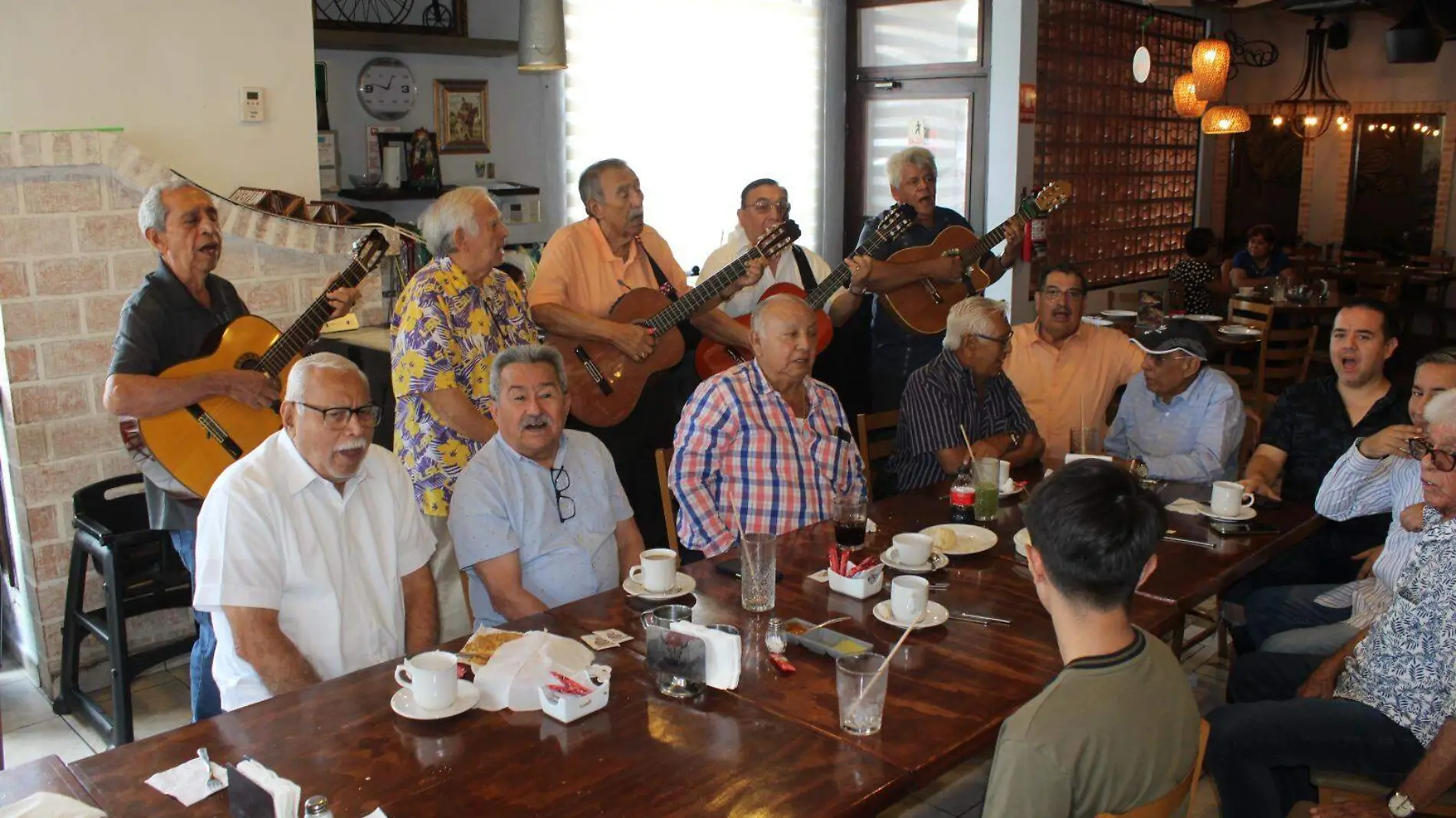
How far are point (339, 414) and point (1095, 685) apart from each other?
1.69m

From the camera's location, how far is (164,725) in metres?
3.85

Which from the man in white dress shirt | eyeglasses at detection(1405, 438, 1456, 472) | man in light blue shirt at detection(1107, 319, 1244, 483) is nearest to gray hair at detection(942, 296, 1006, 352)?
man in light blue shirt at detection(1107, 319, 1244, 483)

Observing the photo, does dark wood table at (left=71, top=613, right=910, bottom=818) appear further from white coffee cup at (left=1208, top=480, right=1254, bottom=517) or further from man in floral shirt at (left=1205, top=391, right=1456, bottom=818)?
white coffee cup at (left=1208, top=480, right=1254, bottom=517)

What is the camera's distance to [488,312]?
12.5 feet

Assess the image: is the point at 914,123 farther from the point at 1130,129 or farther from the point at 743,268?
the point at 743,268

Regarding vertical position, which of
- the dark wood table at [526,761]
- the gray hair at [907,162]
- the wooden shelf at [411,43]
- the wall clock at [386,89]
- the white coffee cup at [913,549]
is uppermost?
the wooden shelf at [411,43]

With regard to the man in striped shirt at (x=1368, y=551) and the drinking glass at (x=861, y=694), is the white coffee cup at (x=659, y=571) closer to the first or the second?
the drinking glass at (x=861, y=694)

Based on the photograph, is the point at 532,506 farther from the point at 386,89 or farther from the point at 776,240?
the point at 386,89

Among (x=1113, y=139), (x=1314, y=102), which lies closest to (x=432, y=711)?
(x=1113, y=139)

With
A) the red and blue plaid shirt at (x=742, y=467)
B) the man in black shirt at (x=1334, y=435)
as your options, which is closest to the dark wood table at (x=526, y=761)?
the red and blue plaid shirt at (x=742, y=467)

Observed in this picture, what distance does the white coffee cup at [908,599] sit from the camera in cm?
256

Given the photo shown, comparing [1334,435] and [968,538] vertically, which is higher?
[1334,435]

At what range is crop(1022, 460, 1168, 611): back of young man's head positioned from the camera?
6.00ft

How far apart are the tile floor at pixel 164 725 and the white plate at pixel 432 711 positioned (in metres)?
1.57
